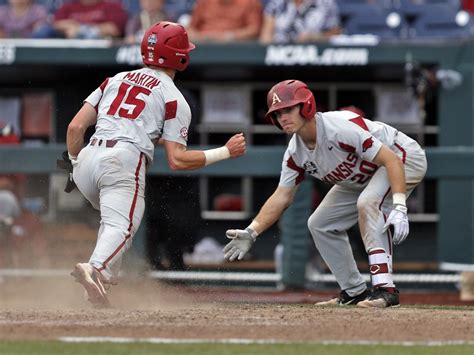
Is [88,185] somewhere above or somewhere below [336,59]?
below

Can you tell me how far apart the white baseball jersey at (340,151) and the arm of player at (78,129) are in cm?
136

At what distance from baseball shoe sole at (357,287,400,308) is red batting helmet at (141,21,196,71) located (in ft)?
6.50

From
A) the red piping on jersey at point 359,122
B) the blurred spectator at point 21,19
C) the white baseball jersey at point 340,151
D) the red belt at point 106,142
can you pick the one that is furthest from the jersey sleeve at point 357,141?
the blurred spectator at point 21,19

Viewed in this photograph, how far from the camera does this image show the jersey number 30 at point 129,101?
23.7 ft

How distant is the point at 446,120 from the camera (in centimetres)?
1270

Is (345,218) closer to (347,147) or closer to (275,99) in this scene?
(347,147)

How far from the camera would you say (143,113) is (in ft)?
23.8

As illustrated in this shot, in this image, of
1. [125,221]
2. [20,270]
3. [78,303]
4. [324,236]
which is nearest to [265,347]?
[125,221]

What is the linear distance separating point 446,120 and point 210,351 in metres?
7.85

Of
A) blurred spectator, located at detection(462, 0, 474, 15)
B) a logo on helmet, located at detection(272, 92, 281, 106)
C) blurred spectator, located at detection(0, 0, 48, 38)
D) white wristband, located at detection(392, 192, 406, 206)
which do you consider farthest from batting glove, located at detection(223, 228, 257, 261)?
blurred spectator, located at detection(462, 0, 474, 15)

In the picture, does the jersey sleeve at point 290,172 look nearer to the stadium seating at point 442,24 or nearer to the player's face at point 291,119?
the player's face at point 291,119

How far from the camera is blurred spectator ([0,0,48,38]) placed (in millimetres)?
13203

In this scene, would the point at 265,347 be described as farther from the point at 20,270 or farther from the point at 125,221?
the point at 20,270

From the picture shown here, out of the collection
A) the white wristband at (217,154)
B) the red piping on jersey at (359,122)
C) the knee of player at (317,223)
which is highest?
the red piping on jersey at (359,122)
